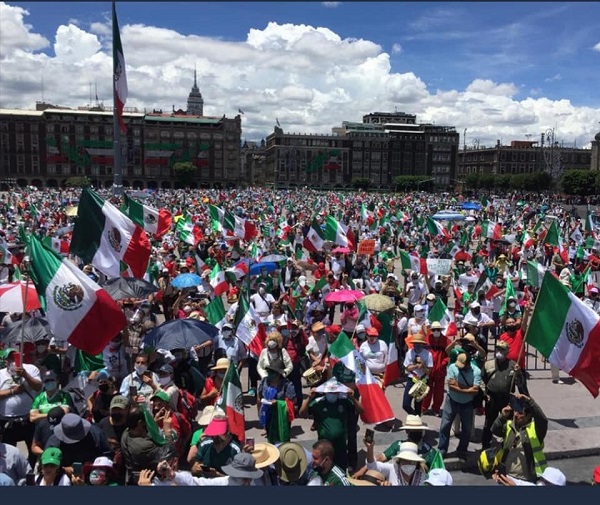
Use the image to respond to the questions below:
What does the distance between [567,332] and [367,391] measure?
2.06 metres

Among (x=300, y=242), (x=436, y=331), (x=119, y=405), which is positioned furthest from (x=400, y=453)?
(x=300, y=242)

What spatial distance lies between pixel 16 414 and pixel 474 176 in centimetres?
10666

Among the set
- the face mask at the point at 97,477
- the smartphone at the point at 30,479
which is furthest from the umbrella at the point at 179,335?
the face mask at the point at 97,477

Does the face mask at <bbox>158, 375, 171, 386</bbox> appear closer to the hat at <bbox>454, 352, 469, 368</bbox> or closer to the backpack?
the backpack

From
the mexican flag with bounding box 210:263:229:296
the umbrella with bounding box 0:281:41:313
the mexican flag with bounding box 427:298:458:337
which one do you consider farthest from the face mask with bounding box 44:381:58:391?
the mexican flag with bounding box 210:263:229:296

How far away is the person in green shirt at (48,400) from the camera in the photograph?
5078 mm

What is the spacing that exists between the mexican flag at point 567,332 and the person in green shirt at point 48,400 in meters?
4.32

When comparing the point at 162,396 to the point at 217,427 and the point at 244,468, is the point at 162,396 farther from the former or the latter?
the point at 244,468

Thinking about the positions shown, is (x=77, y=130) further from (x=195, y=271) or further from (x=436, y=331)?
(x=436, y=331)

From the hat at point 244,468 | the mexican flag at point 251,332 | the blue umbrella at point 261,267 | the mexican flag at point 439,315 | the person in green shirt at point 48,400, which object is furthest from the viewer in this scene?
the blue umbrella at point 261,267

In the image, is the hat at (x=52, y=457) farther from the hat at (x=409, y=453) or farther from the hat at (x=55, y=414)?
the hat at (x=409, y=453)

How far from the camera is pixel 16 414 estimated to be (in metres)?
5.23

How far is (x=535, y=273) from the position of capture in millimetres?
10930

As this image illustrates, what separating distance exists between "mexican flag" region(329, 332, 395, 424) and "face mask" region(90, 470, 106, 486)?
254 cm
